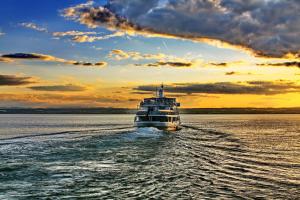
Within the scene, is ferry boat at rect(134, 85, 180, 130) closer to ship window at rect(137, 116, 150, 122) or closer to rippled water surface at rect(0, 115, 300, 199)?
ship window at rect(137, 116, 150, 122)

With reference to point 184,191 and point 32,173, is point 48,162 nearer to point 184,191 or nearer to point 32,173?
point 32,173

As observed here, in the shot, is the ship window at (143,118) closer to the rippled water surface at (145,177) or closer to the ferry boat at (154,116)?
the ferry boat at (154,116)

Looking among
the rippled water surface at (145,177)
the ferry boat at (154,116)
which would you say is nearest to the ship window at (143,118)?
the ferry boat at (154,116)

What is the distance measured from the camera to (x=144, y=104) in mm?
91188

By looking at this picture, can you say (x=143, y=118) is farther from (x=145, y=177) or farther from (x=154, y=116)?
(x=145, y=177)

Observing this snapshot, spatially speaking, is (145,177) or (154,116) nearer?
(145,177)

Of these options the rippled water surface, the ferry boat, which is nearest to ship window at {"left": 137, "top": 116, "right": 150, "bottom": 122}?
the ferry boat

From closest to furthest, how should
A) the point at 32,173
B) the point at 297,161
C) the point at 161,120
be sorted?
the point at 32,173
the point at 297,161
the point at 161,120

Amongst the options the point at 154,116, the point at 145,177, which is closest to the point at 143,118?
the point at 154,116

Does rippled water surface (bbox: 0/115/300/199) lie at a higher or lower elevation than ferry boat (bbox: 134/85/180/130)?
lower

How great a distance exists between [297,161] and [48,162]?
962 inches

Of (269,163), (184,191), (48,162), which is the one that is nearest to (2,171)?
(48,162)

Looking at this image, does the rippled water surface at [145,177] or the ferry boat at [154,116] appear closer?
the rippled water surface at [145,177]

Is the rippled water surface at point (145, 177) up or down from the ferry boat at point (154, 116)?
down
